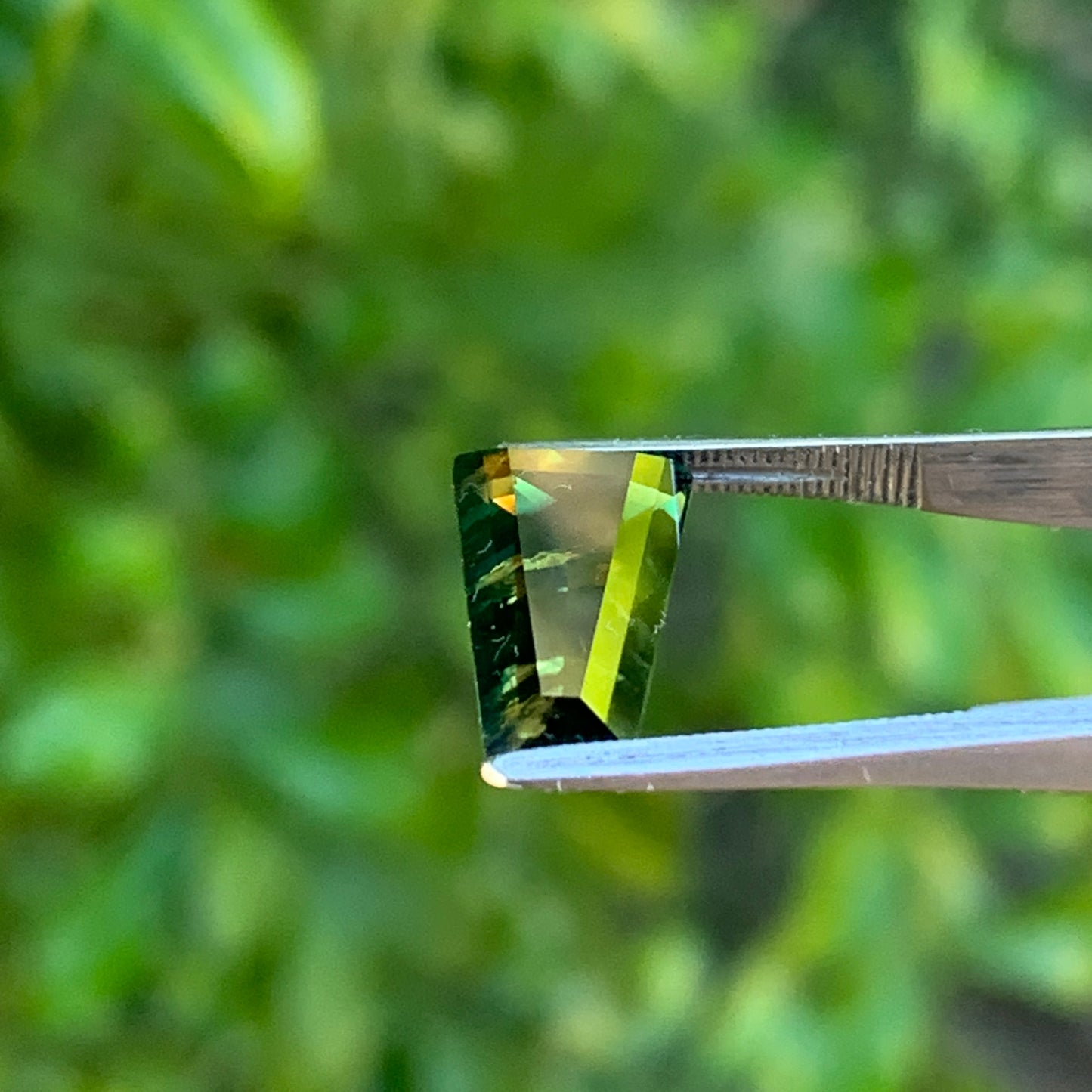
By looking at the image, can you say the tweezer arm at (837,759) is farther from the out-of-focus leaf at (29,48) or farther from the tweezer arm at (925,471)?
the out-of-focus leaf at (29,48)

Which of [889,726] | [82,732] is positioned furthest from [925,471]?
[82,732]

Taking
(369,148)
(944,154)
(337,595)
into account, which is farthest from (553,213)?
(944,154)

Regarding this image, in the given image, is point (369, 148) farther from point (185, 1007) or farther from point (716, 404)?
point (185, 1007)

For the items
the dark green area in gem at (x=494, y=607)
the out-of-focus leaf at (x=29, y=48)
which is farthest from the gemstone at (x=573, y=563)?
the out-of-focus leaf at (x=29, y=48)

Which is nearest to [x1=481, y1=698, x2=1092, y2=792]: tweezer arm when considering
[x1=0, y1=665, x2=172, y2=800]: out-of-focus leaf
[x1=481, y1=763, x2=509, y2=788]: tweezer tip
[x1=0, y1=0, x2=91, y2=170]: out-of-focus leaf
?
[x1=481, y1=763, x2=509, y2=788]: tweezer tip

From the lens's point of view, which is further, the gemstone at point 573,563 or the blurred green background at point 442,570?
the blurred green background at point 442,570

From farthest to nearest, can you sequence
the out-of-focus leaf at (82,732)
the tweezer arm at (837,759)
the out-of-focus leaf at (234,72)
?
1. the out-of-focus leaf at (82,732)
2. the out-of-focus leaf at (234,72)
3. the tweezer arm at (837,759)
